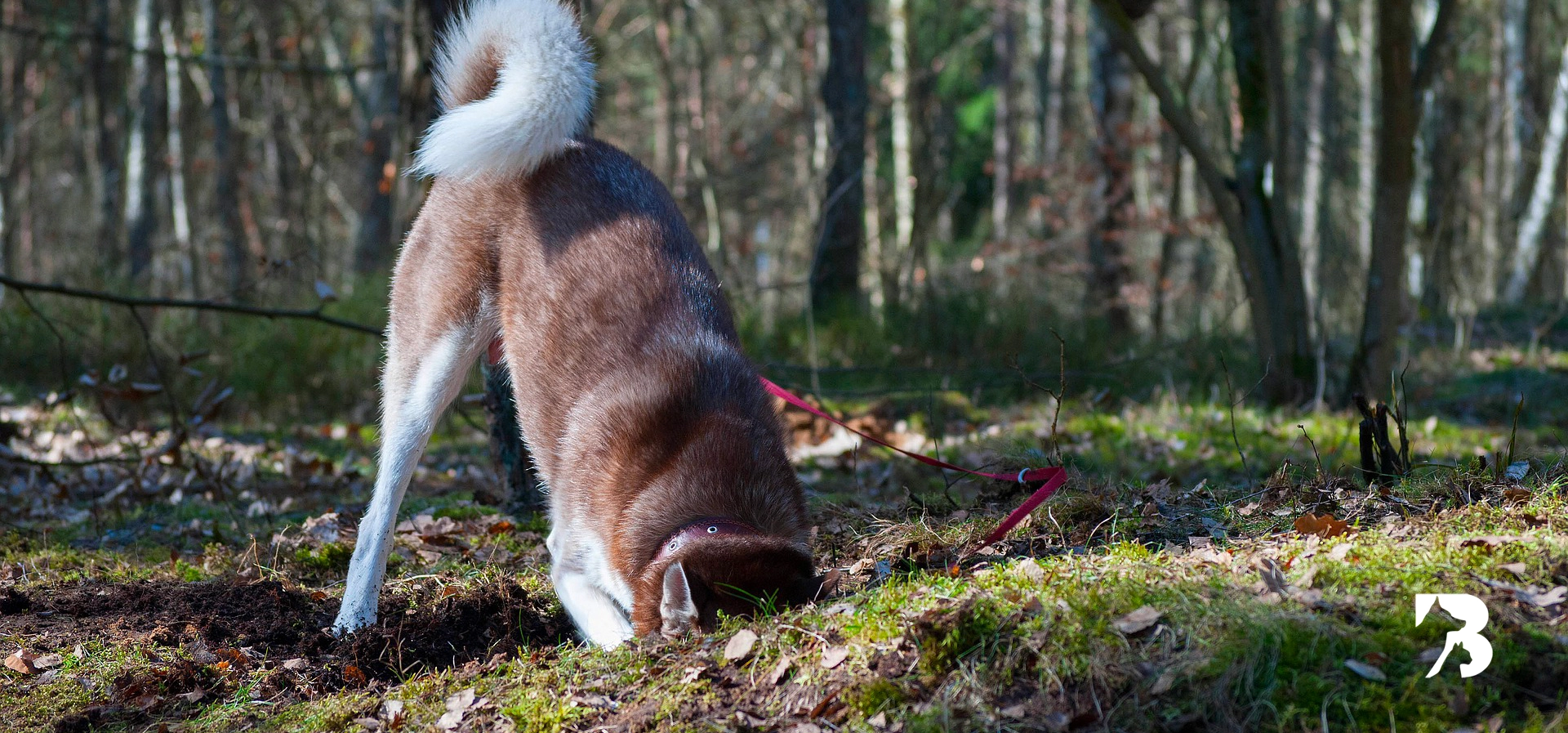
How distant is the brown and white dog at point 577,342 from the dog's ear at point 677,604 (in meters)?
0.09

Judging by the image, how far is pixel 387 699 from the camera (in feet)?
10.5

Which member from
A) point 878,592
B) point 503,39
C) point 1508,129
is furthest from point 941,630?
point 1508,129

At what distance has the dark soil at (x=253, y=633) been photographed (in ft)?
11.0

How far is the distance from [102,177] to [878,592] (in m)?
17.5

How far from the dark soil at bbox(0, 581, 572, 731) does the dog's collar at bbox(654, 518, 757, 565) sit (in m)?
0.60

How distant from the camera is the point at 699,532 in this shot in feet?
10.8

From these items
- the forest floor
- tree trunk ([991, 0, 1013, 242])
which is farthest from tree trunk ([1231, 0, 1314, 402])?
tree trunk ([991, 0, 1013, 242])

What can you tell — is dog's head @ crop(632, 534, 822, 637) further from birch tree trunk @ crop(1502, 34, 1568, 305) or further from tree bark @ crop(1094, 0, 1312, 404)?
birch tree trunk @ crop(1502, 34, 1568, 305)

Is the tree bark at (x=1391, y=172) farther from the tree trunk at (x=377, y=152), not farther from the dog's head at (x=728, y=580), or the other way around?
the tree trunk at (x=377, y=152)

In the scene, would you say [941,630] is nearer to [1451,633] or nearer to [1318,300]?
[1451,633]

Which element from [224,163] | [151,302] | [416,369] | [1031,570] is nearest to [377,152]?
[224,163]

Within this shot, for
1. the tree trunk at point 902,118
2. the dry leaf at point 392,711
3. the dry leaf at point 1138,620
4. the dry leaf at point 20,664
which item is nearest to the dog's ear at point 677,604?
the dry leaf at point 392,711

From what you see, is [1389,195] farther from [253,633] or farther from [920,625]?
[253,633]

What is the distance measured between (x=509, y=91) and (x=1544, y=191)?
552 inches
